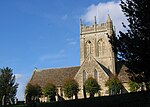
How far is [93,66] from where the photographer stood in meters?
70.2

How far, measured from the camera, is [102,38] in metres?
75.3

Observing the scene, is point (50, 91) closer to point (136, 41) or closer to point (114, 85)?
point (114, 85)

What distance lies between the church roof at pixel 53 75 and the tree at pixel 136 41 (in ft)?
171

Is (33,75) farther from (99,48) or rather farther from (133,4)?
(133,4)

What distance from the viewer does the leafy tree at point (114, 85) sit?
63.7 meters

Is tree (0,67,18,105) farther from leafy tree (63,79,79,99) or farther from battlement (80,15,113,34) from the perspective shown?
battlement (80,15,113,34)

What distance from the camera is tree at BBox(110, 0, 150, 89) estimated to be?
75.2ft

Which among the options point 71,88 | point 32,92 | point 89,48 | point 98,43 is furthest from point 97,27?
point 32,92

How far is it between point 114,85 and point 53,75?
21047 millimetres

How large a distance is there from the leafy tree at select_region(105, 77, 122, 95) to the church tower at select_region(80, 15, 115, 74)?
767cm

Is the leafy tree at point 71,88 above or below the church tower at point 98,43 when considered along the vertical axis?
below

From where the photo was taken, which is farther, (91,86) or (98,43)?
(98,43)

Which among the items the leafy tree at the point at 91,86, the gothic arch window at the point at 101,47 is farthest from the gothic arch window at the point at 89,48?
the leafy tree at the point at 91,86

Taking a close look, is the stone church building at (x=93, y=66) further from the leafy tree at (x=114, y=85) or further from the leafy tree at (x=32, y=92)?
the leafy tree at (x=32, y=92)
